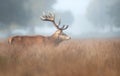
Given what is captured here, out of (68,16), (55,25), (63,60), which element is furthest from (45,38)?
(63,60)

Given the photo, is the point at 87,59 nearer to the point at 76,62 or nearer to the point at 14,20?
the point at 76,62

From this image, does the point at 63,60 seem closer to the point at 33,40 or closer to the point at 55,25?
the point at 55,25

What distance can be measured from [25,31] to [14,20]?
14cm

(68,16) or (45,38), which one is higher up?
(68,16)

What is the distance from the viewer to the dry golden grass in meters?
2.38

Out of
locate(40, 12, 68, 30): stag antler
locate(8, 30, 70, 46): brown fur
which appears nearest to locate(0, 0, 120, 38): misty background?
locate(40, 12, 68, 30): stag antler

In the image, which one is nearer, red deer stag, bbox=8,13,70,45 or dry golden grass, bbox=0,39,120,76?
dry golden grass, bbox=0,39,120,76

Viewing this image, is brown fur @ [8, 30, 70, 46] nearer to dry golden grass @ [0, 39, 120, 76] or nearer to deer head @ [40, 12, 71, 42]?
deer head @ [40, 12, 71, 42]

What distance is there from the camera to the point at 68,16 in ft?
9.54

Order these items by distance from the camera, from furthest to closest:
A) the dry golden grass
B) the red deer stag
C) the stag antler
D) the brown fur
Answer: the brown fur, the red deer stag, the stag antler, the dry golden grass

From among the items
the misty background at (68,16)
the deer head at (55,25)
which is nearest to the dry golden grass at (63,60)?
the misty background at (68,16)

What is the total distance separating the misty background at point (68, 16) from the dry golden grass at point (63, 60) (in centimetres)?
13

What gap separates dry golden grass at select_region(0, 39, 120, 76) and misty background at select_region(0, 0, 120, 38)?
131 mm

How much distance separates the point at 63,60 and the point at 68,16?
20.0 inches
